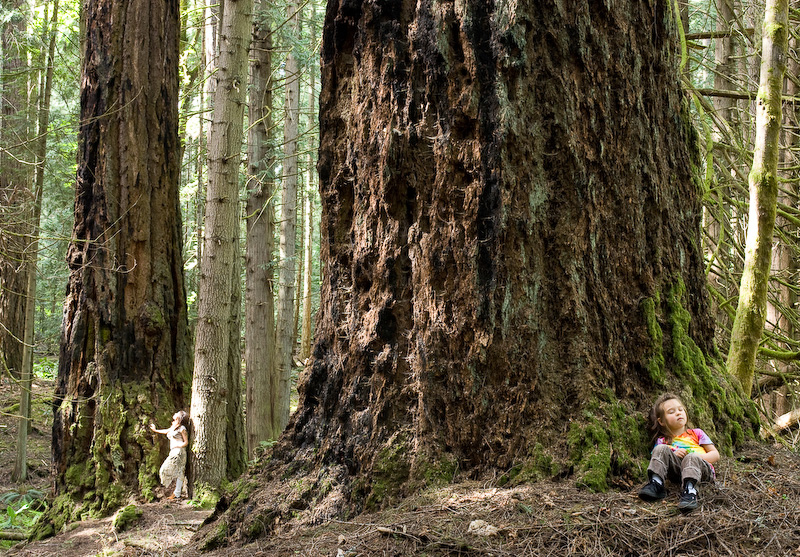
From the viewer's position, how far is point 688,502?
2.69 metres

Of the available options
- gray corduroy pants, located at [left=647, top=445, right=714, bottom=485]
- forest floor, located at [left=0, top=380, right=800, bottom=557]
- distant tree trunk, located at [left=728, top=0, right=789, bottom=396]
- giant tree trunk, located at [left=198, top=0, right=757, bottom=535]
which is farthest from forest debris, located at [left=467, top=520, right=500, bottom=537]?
distant tree trunk, located at [left=728, top=0, right=789, bottom=396]

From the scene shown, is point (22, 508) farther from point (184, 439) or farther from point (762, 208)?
point (762, 208)

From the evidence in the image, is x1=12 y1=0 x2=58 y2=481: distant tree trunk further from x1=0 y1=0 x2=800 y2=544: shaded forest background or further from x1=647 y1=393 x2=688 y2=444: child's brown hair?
x1=647 y1=393 x2=688 y2=444: child's brown hair

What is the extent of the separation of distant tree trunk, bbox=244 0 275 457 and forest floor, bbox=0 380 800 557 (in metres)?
6.25

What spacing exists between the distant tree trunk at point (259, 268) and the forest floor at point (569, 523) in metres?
6.25

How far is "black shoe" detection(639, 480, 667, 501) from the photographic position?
2.82 meters

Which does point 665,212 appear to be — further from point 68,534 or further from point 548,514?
point 68,534

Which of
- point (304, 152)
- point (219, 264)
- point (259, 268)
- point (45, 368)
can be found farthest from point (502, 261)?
point (45, 368)

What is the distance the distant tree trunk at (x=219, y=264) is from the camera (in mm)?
6680

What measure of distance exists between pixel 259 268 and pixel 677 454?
784 cm

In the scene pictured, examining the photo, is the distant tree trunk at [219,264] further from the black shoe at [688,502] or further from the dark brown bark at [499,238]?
the black shoe at [688,502]

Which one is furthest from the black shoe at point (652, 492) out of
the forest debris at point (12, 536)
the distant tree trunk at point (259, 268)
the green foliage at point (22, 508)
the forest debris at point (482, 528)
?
the distant tree trunk at point (259, 268)

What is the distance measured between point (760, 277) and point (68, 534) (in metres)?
6.70

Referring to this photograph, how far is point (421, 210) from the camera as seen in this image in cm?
337
